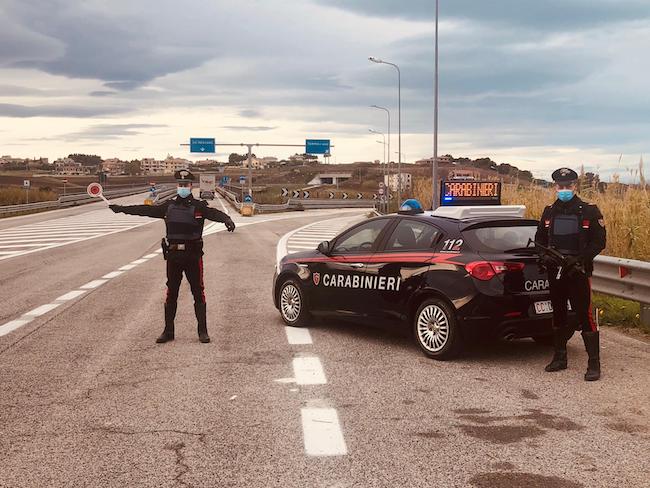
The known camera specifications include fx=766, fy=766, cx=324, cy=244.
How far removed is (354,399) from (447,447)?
4.17 feet

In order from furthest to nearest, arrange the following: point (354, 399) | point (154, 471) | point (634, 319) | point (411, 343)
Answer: point (634, 319)
point (411, 343)
point (354, 399)
point (154, 471)

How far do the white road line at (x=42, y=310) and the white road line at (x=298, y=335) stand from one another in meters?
3.53

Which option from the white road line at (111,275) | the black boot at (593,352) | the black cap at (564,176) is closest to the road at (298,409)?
the black boot at (593,352)

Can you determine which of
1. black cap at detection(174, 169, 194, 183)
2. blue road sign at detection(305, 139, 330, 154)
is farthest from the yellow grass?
blue road sign at detection(305, 139, 330, 154)

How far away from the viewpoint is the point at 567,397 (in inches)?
235

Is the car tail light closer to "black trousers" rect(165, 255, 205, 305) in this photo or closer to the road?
the road

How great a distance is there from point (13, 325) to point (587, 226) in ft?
22.1

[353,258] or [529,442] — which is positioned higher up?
[353,258]

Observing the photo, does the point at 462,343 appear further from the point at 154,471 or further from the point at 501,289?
the point at 154,471

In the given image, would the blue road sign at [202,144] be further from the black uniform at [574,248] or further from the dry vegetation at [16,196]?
the black uniform at [574,248]

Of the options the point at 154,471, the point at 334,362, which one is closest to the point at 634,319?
the point at 334,362

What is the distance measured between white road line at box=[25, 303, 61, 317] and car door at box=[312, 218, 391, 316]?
12.9ft

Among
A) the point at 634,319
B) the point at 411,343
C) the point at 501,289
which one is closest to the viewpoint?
the point at 501,289

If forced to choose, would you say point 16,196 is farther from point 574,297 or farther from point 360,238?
point 574,297
